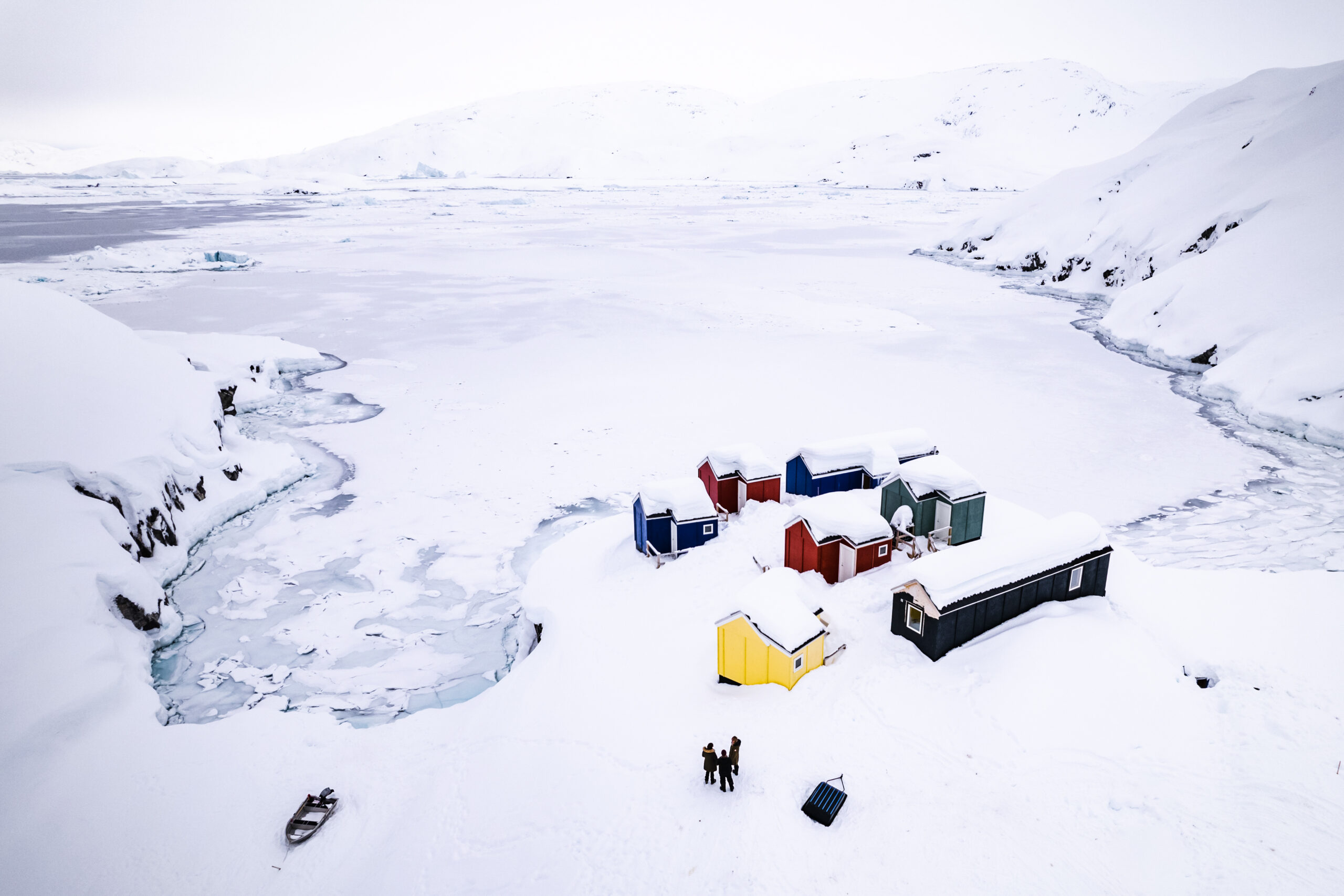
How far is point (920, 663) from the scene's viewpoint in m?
13.9

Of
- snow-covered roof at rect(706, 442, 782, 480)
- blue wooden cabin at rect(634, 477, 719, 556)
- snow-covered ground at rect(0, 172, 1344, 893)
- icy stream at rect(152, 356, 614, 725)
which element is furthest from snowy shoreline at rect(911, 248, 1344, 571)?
icy stream at rect(152, 356, 614, 725)

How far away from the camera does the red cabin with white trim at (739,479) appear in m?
20.8

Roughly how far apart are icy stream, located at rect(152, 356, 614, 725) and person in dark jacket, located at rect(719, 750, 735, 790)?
578 centimetres

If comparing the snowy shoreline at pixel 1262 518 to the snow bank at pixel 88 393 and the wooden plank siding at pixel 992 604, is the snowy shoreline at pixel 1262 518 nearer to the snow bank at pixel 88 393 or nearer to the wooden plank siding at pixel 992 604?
the wooden plank siding at pixel 992 604

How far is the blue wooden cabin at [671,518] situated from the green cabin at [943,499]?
4.92 metres

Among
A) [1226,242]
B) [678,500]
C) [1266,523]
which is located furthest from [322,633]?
[1226,242]

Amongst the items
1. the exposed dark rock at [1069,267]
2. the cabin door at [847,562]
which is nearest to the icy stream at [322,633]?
the cabin door at [847,562]

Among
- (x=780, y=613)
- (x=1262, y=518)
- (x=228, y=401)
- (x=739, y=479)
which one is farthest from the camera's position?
(x=228, y=401)

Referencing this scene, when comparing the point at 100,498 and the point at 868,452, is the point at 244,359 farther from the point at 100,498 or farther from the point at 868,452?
the point at 868,452

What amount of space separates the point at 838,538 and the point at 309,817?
11255 mm

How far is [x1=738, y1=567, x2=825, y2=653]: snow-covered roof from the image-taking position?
44.1 feet

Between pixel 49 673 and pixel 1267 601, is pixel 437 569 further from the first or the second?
pixel 1267 601

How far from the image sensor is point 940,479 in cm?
1830

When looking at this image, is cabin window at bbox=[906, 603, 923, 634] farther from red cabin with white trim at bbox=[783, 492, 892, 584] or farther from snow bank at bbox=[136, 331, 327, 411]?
snow bank at bbox=[136, 331, 327, 411]
